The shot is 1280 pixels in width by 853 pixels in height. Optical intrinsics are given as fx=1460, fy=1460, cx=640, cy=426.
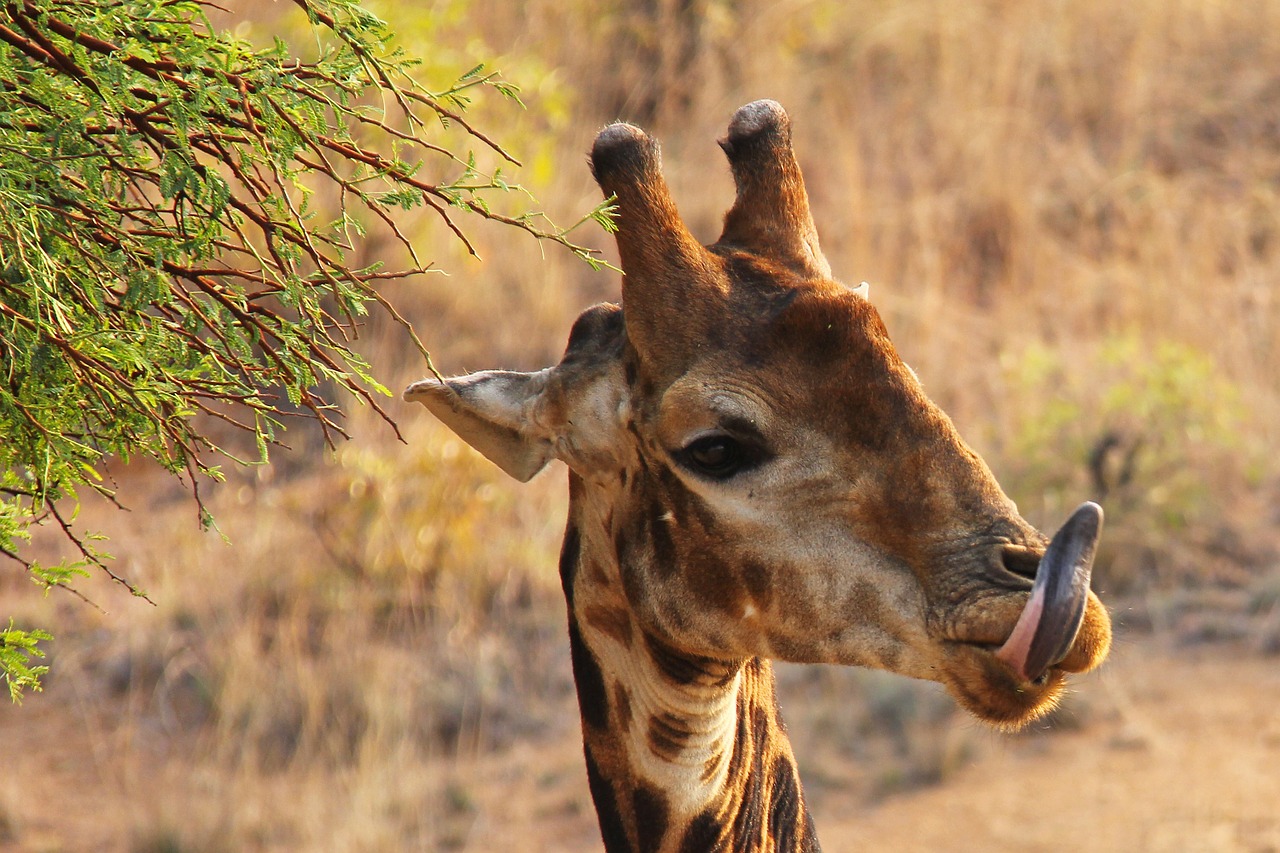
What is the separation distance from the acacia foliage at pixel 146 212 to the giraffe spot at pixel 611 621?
2.25 feet

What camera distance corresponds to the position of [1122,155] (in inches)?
404

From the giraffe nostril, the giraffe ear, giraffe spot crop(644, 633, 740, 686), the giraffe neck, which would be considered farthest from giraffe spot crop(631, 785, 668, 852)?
the giraffe nostril

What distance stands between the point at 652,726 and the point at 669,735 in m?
0.04

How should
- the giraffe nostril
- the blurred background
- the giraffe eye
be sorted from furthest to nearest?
the blurred background
the giraffe eye
the giraffe nostril

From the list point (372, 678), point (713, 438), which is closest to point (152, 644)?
point (372, 678)

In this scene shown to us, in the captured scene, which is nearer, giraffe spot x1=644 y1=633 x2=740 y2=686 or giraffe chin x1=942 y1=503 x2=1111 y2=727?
giraffe chin x1=942 y1=503 x2=1111 y2=727

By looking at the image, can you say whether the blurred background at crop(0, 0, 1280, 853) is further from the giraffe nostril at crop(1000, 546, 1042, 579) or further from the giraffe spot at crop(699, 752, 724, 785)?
the giraffe nostril at crop(1000, 546, 1042, 579)

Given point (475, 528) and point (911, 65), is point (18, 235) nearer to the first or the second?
point (475, 528)

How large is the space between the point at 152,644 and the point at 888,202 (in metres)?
5.66

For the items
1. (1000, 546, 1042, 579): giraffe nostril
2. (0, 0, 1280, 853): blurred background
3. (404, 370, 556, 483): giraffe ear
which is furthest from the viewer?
(0, 0, 1280, 853): blurred background

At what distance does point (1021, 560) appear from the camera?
2342 mm

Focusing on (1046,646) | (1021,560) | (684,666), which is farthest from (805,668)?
(1046,646)

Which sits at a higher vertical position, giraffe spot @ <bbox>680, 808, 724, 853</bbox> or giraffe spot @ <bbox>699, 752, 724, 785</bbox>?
giraffe spot @ <bbox>699, 752, 724, 785</bbox>

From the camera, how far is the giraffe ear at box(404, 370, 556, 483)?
2.94m
